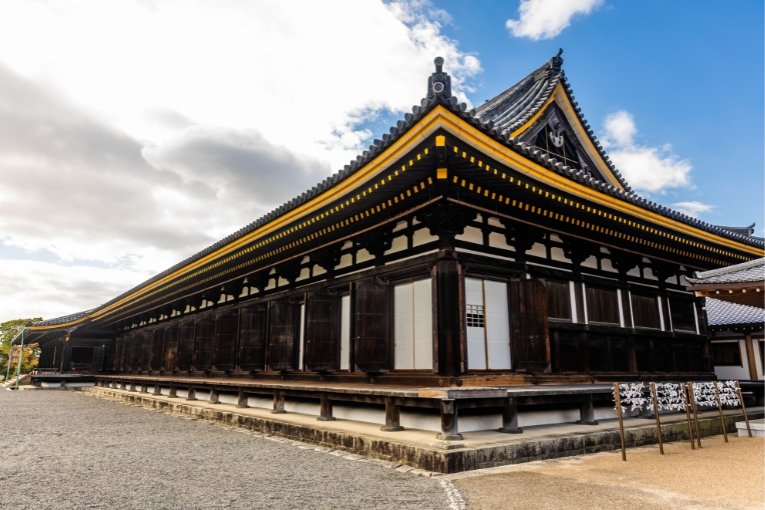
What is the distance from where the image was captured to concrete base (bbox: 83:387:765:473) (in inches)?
240

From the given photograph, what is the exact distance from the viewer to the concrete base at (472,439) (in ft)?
20.0

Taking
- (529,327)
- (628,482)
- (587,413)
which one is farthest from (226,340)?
(628,482)

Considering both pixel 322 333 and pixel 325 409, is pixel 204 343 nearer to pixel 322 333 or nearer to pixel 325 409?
pixel 322 333

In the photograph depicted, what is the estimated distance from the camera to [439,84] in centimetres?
609

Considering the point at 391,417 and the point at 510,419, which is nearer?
the point at 510,419

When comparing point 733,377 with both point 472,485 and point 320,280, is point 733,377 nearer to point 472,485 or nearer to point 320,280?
point 320,280

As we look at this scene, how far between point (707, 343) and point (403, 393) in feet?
32.8

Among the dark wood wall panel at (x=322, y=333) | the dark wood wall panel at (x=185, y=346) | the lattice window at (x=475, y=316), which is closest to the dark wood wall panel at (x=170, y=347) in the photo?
the dark wood wall panel at (x=185, y=346)

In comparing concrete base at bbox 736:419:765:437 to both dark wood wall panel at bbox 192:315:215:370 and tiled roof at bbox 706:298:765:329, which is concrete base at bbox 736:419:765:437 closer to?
tiled roof at bbox 706:298:765:329

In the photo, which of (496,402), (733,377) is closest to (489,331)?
(496,402)

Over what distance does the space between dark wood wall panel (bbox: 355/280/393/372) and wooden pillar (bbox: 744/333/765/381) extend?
1587 centimetres

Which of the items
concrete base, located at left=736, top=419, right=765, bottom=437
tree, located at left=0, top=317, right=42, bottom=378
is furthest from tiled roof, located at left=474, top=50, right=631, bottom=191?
tree, located at left=0, top=317, right=42, bottom=378

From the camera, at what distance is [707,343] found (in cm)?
1259

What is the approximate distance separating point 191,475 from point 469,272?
5178 millimetres
